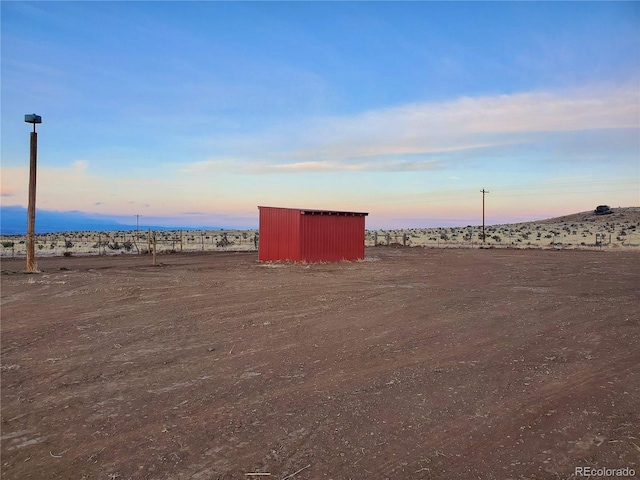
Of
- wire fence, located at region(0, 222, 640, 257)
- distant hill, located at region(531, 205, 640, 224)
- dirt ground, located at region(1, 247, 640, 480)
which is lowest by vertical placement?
dirt ground, located at region(1, 247, 640, 480)

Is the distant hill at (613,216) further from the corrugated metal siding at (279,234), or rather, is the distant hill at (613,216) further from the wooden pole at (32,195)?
the wooden pole at (32,195)

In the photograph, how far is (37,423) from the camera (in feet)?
18.0

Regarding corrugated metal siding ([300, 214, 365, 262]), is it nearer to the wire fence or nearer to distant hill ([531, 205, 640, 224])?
the wire fence

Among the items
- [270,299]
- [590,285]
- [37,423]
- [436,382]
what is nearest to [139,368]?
[37,423]

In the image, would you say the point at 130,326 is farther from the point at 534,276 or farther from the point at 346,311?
the point at 534,276

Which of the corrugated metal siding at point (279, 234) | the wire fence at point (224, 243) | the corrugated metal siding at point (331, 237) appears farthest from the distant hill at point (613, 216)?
the corrugated metal siding at point (279, 234)

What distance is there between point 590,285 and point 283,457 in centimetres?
1554

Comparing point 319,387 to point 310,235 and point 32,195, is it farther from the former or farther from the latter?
point 310,235

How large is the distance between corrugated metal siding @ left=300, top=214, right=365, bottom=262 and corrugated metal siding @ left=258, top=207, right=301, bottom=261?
45 centimetres

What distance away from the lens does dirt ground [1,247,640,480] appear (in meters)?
4.68

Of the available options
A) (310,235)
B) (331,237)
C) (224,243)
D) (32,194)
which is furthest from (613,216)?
(32,194)

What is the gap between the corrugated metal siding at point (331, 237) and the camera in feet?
87.5

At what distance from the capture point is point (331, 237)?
91.6 feet

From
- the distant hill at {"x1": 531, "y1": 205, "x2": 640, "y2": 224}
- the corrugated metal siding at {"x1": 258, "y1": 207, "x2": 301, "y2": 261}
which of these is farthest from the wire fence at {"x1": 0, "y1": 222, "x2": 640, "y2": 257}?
the distant hill at {"x1": 531, "y1": 205, "x2": 640, "y2": 224}
